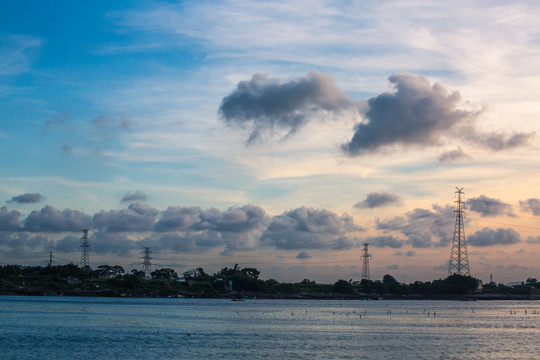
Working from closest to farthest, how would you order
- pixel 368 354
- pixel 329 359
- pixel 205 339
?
pixel 329 359
pixel 368 354
pixel 205 339

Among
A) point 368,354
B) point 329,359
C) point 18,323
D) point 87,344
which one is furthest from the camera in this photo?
point 18,323

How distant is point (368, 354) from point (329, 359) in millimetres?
8442

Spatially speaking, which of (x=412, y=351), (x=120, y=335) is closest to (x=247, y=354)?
(x=412, y=351)

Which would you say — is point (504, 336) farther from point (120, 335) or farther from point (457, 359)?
Result: point (120, 335)

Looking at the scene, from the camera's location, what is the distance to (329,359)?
76312 millimetres

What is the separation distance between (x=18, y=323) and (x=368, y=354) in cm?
7611

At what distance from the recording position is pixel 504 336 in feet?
371

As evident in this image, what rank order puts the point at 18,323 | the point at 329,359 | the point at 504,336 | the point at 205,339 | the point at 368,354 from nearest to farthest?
the point at 329,359 < the point at 368,354 < the point at 205,339 < the point at 504,336 < the point at 18,323

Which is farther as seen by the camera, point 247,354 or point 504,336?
point 504,336

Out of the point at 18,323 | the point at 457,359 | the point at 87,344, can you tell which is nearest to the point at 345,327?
the point at 457,359

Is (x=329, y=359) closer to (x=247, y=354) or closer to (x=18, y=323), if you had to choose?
(x=247, y=354)

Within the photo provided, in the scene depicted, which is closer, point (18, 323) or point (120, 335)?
point (120, 335)

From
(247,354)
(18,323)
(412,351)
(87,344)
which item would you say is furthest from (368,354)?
(18,323)

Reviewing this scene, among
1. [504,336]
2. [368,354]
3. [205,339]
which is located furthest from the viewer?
[504,336]
